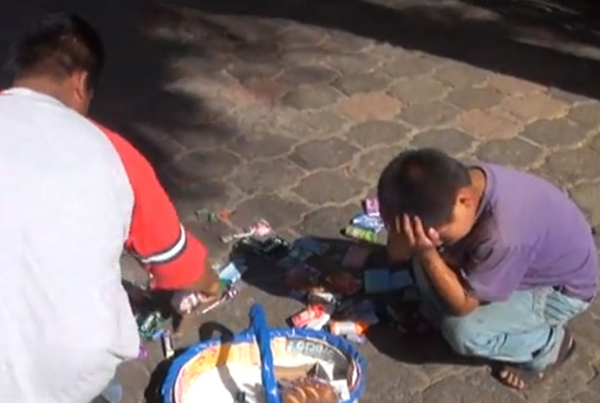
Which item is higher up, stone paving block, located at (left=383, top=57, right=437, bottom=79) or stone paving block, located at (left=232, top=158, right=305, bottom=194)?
stone paving block, located at (left=383, top=57, right=437, bottom=79)

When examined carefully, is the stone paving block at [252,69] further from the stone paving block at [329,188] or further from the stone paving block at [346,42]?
the stone paving block at [329,188]

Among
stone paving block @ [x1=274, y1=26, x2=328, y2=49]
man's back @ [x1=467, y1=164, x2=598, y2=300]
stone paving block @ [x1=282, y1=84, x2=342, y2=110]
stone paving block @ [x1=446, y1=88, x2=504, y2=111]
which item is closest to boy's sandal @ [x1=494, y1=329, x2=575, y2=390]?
man's back @ [x1=467, y1=164, x2=598, y2=300]

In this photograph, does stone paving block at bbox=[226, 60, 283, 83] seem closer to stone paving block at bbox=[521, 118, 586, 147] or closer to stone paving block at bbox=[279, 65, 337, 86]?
stone paving block at bbox=[279, 65, 337, 86]

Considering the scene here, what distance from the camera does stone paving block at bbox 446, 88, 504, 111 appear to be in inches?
215

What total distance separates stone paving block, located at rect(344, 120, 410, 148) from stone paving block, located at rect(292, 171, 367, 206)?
0.28 meters

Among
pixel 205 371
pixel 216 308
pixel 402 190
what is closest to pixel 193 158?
pixel 216 308

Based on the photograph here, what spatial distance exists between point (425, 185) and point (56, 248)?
1.16 m

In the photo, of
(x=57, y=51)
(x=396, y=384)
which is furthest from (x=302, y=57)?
(x=57, y=51)

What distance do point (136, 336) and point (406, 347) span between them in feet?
4.38

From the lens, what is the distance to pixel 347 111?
5406 millimetres

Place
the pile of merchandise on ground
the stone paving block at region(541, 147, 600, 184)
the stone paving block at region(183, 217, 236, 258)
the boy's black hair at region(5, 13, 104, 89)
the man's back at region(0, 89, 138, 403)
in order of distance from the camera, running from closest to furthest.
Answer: the man's back at region(0, 89, 138, 403), the boy's black hair at region(5, 13, 104, 89), the pile of merchandise on ground, the stone paving block at region(183, 217, 236, 258), the stone paving block at region(541, 147, 600, 184)

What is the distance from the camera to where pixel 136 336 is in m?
2.88

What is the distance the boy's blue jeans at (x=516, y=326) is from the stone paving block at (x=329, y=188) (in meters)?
0.91

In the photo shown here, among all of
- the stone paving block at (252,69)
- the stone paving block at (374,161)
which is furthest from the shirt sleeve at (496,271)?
the stone paving block at (252,69)
